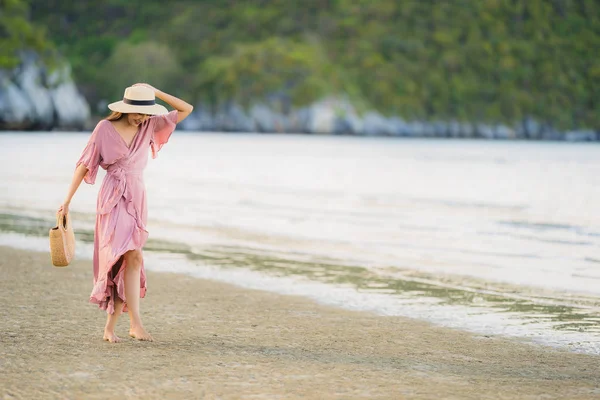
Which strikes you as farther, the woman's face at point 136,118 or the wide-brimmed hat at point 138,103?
the woman's face at point 136,118

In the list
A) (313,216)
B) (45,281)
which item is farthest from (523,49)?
(45,281)

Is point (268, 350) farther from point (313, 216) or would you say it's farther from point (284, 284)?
point (313, 216)

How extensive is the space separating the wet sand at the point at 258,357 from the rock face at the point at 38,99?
116 m

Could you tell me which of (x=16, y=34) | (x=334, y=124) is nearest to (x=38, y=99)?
(x=16, y=34)

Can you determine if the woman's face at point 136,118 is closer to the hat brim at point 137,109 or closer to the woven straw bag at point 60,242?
the hat brim at point 137,109

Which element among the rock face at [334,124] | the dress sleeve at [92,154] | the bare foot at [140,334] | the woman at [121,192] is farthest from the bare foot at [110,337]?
the rock face at [334,124]

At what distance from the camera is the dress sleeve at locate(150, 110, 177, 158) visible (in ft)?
22.4

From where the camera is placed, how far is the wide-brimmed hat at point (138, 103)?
21.5 ft

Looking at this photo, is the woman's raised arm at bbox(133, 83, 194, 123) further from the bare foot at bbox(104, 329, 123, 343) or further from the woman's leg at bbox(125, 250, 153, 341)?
the bare foot at bbox(104, 329, 123, 343)

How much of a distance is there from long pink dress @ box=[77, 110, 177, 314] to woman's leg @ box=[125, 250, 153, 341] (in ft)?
0.17

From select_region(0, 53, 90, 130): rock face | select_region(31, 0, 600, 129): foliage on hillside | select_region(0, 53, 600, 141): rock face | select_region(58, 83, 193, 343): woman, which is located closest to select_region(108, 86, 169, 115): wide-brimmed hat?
select_region(58, 83, 193, 343): woman

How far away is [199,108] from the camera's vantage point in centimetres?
16388

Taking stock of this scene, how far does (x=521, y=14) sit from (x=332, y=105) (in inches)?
1671

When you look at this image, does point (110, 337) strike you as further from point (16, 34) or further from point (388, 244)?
point (16, 34)
